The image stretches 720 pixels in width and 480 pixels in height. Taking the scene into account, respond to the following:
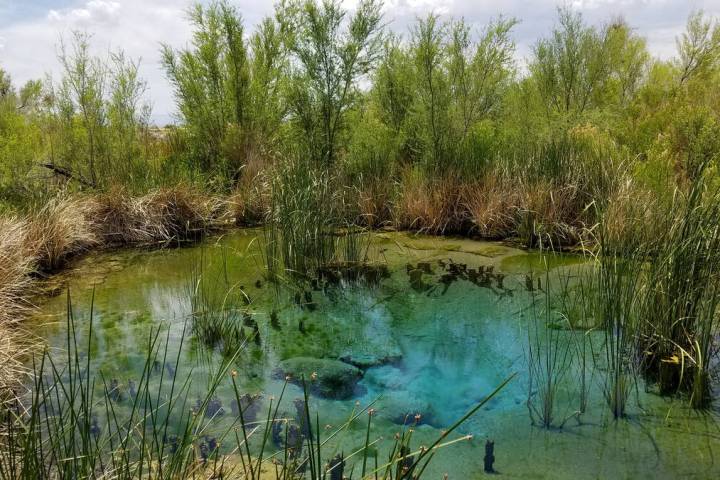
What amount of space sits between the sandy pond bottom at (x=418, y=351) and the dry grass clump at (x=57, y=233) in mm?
284

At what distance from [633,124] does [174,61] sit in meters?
6.86

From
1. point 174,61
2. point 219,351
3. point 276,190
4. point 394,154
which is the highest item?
point 174,61

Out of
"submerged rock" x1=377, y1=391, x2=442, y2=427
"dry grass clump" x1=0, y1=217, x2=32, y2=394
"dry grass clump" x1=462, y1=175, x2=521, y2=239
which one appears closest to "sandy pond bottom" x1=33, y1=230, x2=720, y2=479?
"submerged rock" x1=377, y1=391, x2=442, y2=427

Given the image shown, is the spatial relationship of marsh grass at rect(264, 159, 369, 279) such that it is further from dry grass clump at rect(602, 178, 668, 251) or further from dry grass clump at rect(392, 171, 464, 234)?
dry grass clump at rect(602, 178, 668, 251)

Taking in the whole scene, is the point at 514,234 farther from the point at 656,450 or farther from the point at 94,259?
the point at 94,259

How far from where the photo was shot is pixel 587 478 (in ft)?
7.88

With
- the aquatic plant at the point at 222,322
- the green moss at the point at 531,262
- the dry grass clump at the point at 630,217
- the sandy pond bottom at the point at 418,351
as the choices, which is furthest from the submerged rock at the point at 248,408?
the green moss at the point at 531,262

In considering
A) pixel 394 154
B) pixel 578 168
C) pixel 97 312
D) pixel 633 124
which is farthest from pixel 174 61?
pixel 633 124

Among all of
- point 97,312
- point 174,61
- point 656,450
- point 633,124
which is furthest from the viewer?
point 174,61

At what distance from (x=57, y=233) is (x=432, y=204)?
14.0ft

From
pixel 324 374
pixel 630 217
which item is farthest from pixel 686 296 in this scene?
pixel 324 374

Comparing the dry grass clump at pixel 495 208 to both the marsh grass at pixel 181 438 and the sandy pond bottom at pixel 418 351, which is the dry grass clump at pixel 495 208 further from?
the marsh grass at pixel 181 438

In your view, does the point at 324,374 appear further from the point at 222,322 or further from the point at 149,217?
the point at 149,217

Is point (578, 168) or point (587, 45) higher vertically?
point (587, 45)
